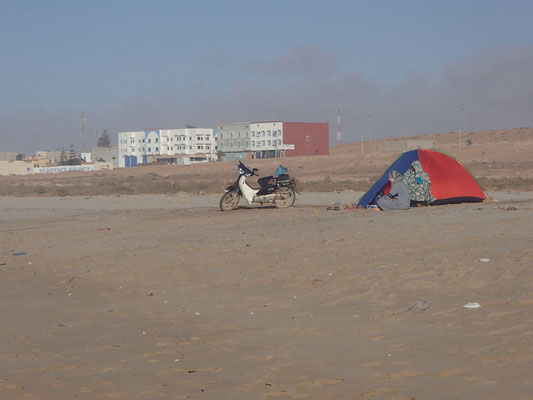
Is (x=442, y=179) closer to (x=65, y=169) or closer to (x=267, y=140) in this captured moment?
(x=65, y=169)

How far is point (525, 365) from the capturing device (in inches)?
197

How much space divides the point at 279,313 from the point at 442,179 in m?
11.7

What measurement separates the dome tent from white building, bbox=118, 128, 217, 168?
360 ft

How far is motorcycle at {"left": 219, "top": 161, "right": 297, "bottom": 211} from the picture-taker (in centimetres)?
2039

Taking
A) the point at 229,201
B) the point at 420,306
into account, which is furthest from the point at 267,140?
the point at 420,306

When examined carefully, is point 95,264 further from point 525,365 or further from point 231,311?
point 525,365

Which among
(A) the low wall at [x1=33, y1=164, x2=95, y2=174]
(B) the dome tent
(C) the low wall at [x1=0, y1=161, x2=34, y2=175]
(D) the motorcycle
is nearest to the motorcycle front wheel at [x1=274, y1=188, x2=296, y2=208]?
(D) the motorcycle

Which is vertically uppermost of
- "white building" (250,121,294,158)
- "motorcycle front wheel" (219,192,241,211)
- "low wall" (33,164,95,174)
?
"white building" (250,121,294,158)

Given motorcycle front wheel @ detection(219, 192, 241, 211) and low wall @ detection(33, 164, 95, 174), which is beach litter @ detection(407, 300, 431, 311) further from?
low wall @ detection(33, 164, 95, 174)

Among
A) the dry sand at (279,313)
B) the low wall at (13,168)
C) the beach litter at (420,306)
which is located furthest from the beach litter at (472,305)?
the low wall at (13,168)

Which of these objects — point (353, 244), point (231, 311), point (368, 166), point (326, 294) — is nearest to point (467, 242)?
point (353, 244)

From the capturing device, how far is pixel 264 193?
20.5m

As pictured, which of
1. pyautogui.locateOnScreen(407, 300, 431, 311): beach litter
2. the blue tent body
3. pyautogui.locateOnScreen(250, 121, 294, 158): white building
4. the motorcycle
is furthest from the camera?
pyautogui.locateOnScreen(250, 121, 294, 158): white building

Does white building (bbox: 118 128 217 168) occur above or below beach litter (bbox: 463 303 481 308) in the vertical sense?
above
